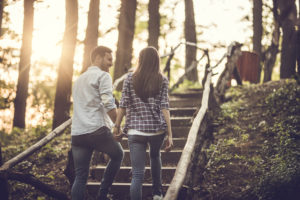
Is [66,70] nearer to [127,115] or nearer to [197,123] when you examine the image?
[197,123]

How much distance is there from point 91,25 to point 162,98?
6.66m

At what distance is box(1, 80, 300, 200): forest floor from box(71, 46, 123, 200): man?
2.21 m

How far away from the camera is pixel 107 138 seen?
453 centimetres

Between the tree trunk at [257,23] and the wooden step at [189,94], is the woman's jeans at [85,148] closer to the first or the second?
the wooden step at [189,94]

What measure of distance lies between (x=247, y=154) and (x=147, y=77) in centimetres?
337

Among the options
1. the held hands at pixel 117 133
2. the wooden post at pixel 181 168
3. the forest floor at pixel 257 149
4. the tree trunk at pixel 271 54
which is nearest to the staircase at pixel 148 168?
the forest floor at pixel 257 149

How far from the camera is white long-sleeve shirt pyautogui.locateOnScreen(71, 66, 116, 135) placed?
4.45 meters

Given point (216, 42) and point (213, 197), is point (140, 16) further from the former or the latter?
point (213, 197)

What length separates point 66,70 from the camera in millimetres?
11039

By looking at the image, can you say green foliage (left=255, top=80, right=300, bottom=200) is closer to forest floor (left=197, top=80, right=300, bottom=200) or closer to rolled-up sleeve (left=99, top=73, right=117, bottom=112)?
forest floor (left=197, top=80, right=300, bottom=200)

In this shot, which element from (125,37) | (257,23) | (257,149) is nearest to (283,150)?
(257,149)

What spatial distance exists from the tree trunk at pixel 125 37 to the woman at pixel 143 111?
851 cm

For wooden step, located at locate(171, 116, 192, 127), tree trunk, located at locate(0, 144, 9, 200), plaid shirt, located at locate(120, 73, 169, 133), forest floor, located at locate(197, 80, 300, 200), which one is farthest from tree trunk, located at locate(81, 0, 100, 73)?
plaid shirt, located at locate(120, 73, 169, 133)

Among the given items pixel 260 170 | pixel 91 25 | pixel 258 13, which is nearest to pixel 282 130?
pixel 260 170
